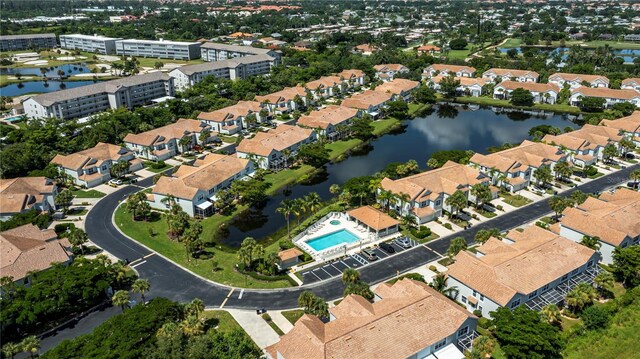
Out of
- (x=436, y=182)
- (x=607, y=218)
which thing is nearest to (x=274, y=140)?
(x=436, y=182)

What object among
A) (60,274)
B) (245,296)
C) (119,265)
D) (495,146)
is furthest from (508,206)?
(60,274)

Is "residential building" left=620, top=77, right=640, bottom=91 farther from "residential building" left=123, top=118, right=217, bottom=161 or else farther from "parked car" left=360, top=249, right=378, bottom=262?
"residential building" left=123, top=118, right=217, bottom=161

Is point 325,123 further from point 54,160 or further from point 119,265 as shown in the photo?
point 119,265

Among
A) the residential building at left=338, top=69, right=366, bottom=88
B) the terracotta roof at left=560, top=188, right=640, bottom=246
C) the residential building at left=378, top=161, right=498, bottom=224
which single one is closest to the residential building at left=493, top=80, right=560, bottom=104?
the residential building at left=338, top=69, right=366, bottom=88

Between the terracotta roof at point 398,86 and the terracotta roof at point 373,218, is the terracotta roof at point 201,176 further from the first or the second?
the terracotta roof at point 398,86

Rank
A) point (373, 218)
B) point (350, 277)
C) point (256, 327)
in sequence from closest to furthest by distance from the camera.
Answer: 1. point (256, 327)
2. point (350, 277)
3. point (373, 218)

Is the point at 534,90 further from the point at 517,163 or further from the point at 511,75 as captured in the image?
the point at 517,163

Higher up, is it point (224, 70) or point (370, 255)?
point (224, 70)

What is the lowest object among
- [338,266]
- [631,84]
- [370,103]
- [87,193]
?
[87,193]
